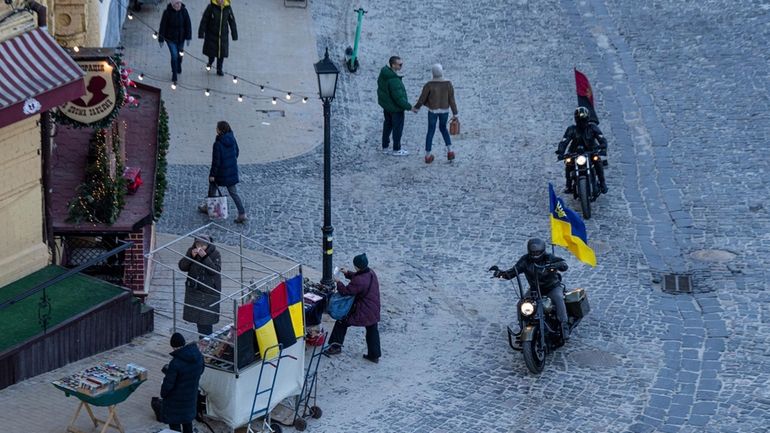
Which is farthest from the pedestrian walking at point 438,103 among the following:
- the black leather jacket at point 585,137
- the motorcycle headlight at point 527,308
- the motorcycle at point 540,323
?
the motorcycle headlight at point 527,308

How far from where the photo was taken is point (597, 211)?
21.6 m

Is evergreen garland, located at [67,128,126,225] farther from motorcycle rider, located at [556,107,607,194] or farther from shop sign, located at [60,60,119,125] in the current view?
motorcycle rider, located at [556,107,607,194]

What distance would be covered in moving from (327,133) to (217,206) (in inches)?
130

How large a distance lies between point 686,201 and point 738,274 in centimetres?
265

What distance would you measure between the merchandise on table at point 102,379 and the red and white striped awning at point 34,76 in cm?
306

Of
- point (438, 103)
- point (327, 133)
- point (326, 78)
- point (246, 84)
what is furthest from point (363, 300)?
point (246, 84)

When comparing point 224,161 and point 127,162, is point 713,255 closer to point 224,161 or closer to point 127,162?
point 224,161

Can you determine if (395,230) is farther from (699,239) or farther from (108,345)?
(108,345)

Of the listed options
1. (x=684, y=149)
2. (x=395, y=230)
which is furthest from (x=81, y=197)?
(x=684, y=149)

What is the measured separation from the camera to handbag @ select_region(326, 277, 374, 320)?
16.6 m

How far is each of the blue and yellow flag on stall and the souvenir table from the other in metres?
5.61

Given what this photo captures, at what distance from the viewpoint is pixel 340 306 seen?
656 inches

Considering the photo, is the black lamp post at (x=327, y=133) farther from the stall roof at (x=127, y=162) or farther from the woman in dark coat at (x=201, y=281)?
the stall roof at (x=127, y=162)

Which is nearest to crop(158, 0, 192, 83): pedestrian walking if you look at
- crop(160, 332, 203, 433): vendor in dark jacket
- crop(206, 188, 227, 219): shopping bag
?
crop(206, 188, 227, 219): shopping bag
